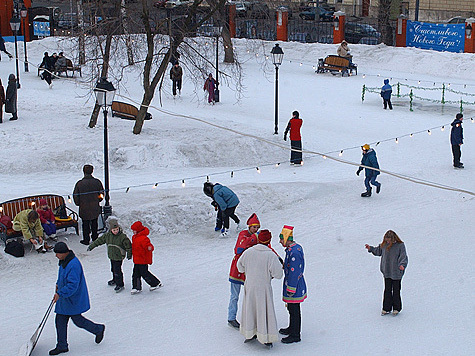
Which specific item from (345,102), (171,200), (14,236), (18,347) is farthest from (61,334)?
(345,102)

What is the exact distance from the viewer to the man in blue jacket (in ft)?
25.6

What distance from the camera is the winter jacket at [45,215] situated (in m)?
11.8

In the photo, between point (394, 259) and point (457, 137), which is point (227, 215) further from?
point (457, 137)

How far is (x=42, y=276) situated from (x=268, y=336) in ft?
14.3

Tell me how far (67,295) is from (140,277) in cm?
215

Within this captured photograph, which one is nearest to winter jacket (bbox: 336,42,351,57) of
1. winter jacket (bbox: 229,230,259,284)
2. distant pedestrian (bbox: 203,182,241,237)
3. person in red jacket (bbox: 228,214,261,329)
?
distant pedestrian (bbox: 203,182,241,237)

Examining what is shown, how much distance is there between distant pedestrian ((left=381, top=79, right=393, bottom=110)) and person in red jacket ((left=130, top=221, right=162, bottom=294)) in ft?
52.4

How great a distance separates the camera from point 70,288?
779 centimetres

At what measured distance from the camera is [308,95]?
1075 inches

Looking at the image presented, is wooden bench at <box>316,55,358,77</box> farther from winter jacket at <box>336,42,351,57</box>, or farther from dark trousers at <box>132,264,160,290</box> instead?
dark trousers at <box>132,264,160,290</box>

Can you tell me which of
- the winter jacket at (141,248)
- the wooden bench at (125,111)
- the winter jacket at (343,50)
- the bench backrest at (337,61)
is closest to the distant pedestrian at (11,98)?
the wooden bench at (125,111)

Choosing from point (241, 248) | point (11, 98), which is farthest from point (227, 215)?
point (11, 98)

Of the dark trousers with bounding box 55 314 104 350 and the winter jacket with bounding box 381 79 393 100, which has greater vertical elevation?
the winter jacket with bounding box 381 79 393 100

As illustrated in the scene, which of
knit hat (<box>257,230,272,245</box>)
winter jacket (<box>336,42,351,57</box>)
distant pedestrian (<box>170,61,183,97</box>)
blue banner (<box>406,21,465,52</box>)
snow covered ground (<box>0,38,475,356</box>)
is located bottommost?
snow covered ground (<box>0,38,475,356</box>)
